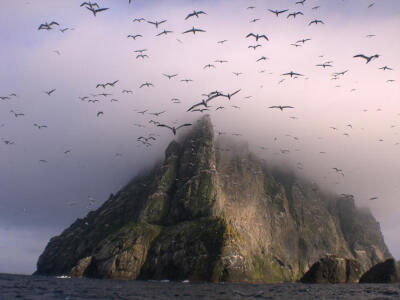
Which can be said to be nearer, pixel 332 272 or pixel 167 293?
pixel 167 293

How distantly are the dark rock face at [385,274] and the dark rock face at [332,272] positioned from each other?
495 centimetres

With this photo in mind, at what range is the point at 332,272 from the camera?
140 meters

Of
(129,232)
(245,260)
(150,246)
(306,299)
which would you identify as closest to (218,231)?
(245,260)

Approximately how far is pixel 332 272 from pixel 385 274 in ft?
58.7

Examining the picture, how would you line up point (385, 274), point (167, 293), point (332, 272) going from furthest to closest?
point (332, 272), point (385, 274), point (167, 293)

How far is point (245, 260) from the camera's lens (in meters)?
149

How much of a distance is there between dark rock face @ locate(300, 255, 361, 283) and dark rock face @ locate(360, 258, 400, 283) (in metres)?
4.95

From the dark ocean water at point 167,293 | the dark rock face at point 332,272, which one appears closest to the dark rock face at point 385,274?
the dark rock face at point 332,272

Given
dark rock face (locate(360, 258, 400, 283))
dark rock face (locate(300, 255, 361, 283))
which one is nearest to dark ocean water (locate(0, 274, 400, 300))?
dark rock face (locate(360, 258, 400, 283))

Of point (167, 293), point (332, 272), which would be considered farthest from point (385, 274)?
point (167, 293)

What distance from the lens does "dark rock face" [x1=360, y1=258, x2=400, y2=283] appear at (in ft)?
427

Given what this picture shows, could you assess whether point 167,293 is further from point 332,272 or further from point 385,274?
point 385,274

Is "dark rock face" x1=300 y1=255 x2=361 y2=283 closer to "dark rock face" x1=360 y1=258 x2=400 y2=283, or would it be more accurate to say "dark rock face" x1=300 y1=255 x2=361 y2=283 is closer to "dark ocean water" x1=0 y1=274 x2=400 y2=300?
"dark rock face" x1=360 y1=258 x2=400 y2=283

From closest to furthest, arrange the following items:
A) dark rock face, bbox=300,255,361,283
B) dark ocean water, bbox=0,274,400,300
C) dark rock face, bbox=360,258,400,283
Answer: dark ocean water, bbox=0,274,400,300 → dark rock face, bbox=360,258,400,283 → dark rock face, bbox=300,255,361,283
